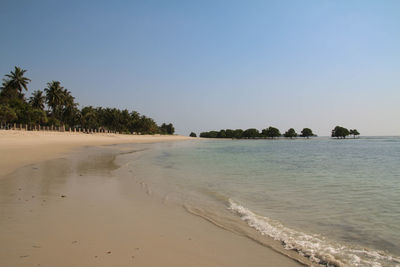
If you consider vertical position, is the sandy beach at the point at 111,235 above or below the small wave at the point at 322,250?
above

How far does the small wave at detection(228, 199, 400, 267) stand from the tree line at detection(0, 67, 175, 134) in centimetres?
5663

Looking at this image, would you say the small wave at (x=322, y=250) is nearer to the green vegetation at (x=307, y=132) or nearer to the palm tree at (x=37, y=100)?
the palm tree at (x=37, y=100)

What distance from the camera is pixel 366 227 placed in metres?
4.94

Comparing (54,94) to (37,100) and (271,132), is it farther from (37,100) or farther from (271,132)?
(271,132)

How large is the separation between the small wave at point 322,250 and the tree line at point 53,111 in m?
56.6

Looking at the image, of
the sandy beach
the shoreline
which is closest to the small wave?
the sandy beach

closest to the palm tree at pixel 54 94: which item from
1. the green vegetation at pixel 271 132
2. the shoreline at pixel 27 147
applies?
the shoreline at pixel 27 147

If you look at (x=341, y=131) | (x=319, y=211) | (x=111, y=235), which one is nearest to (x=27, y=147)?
(x=111, y=235)

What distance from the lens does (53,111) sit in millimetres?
71125

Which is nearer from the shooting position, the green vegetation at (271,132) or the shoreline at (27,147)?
the shoreline at (27,147)

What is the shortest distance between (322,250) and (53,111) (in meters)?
81.5

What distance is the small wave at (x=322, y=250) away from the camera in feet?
11.3

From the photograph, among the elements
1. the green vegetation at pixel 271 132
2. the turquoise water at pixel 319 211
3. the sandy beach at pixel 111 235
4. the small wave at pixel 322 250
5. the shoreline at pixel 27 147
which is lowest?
the turquoise water at pixel 319 211

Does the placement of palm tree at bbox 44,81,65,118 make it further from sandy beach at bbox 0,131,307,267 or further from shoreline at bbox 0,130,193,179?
sandy beach at bbox 0,131,307,267
